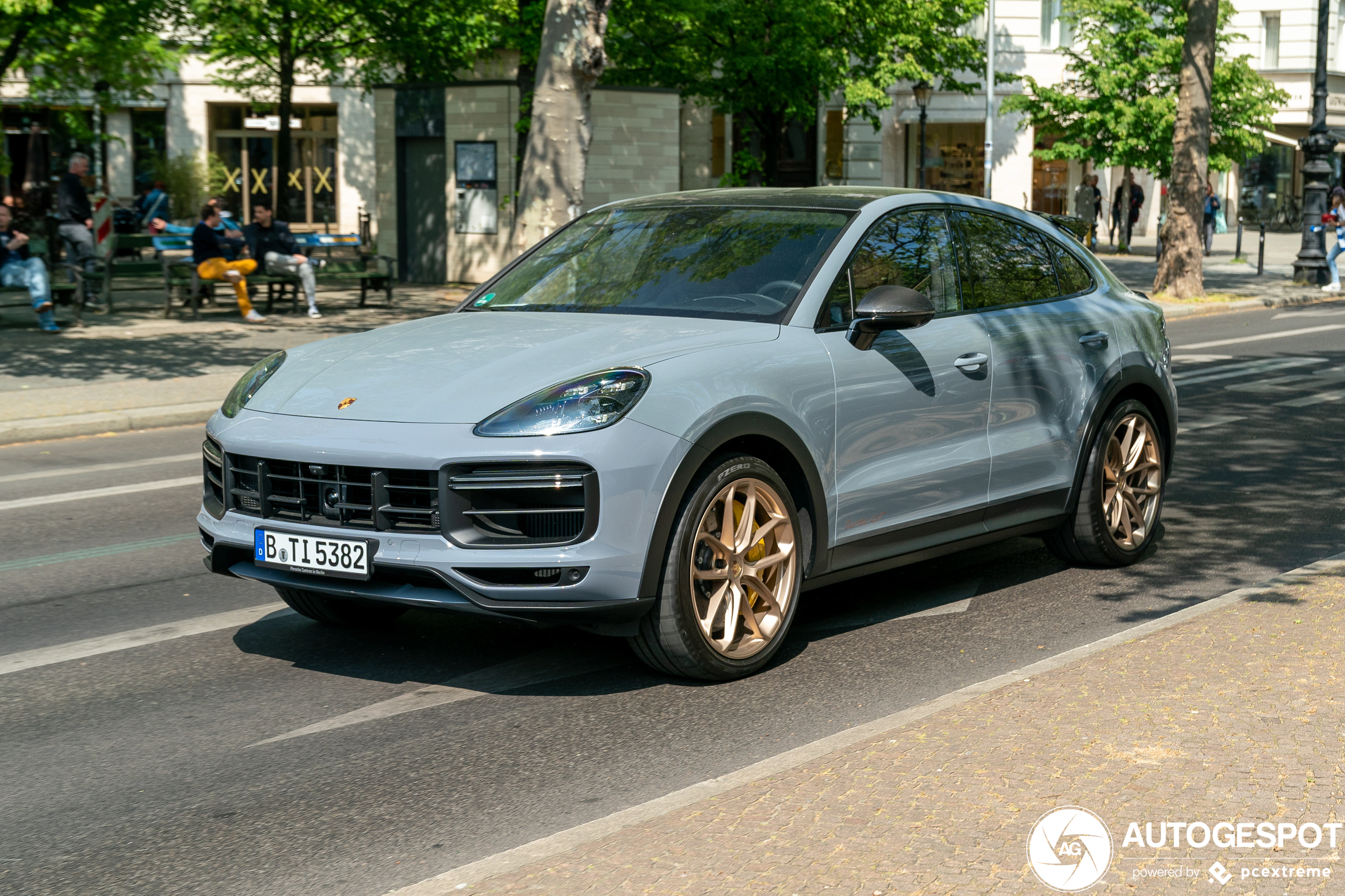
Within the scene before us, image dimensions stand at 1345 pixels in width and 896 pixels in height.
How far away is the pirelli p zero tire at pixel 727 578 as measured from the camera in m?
5.17

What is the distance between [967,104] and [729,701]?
44.8 metres

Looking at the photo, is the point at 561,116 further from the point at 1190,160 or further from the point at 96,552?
the point at 1190,160

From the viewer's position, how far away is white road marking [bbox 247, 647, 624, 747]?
16.9 ft

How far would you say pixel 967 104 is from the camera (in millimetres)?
47750

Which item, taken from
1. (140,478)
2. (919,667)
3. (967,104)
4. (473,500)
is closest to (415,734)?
(473,500)

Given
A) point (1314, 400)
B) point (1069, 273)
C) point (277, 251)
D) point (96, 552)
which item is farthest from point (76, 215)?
point (1069, 273)

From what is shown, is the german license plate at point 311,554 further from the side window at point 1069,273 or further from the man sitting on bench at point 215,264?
the man sitting on bench at point 215,264

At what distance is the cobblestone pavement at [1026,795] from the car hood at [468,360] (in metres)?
1.32

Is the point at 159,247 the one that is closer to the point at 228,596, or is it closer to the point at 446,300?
the point at 446,300

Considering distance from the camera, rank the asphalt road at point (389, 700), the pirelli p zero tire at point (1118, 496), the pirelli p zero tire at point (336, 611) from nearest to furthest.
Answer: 1. the asphalt road at point (389, 700)
2. the pirelli p zero tire at point (336, 611)
3. the pirelli p zero tire at point (1118, 496)

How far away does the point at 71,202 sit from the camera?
2048 centimetres

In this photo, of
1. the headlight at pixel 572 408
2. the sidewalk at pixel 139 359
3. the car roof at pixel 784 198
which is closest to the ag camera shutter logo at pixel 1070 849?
the headlight at pixel 572 408

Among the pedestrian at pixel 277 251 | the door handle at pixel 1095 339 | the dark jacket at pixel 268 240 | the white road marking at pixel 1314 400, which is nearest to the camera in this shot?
the door handle at pixel 1095 339

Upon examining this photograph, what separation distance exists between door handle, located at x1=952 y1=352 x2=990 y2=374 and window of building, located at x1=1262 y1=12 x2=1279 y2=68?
2058 inches
